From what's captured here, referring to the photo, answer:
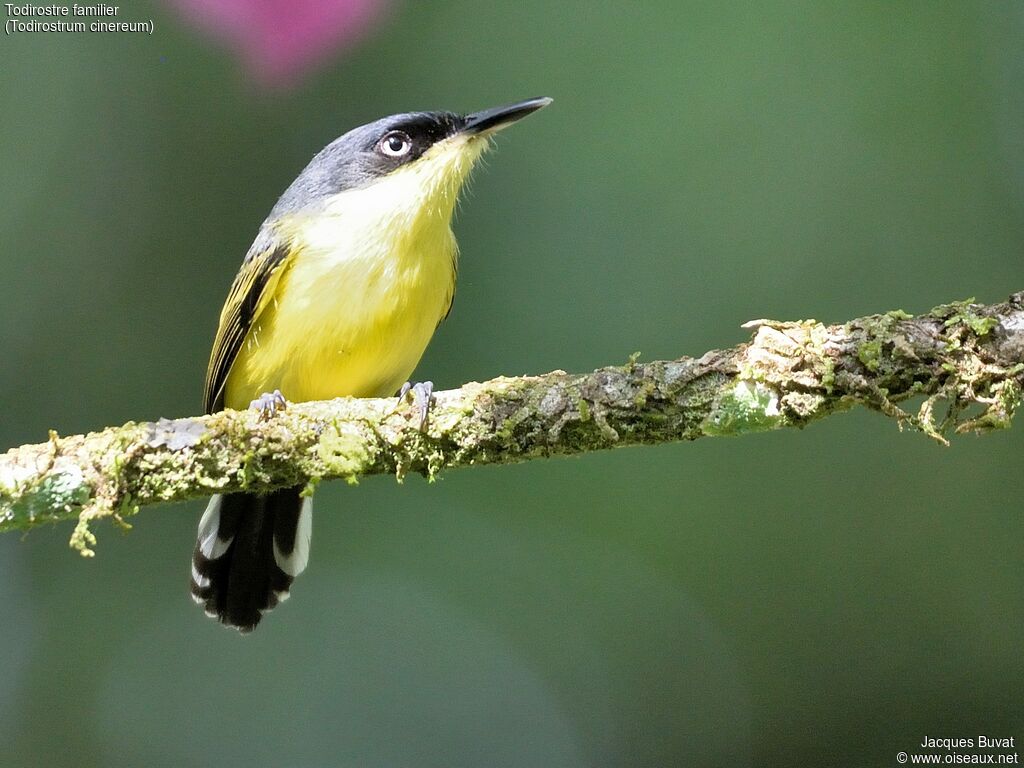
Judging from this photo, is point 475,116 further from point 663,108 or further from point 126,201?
point 126,201

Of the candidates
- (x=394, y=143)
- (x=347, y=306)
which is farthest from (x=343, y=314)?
(x=394, y=143)

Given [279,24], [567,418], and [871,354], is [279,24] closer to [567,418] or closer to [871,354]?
[567,418]

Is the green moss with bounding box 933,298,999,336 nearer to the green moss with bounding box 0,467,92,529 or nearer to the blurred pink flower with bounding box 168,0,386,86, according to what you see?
the green moss with bounding box 0,467,92,529

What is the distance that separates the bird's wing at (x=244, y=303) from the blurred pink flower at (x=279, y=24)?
98 centimetres

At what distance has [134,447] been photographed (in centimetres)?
285

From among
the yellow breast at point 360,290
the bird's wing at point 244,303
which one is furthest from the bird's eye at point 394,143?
the bird's wing at point 244,303

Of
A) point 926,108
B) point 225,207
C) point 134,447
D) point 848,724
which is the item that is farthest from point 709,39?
point 134,447

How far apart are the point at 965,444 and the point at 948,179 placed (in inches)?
59.6

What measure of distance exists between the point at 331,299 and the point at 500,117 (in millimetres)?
1032

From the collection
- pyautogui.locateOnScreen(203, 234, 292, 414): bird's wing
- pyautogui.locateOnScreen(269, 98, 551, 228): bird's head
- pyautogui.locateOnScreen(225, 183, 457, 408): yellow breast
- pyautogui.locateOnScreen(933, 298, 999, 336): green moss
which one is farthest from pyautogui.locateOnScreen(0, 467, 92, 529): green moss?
pyautogui.locateOnScreen(933, 298, 999, 336): green moss

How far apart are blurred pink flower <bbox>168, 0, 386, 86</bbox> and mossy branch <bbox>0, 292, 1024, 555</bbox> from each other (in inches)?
89.0

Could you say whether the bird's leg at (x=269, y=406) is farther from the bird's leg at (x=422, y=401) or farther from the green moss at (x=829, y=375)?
the green moss at (x=829, y=375)

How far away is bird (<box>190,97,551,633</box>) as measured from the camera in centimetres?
383

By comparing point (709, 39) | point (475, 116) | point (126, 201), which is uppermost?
point (709, 39)
